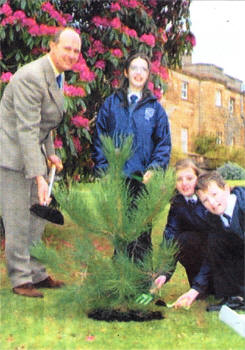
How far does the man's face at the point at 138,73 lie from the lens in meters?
4.32

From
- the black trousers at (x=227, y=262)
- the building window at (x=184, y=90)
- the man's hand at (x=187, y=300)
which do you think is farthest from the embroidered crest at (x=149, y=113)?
the building window at (x=184, y=90)

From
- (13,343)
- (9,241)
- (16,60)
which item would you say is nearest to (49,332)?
(13,343)

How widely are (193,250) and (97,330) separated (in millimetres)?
1019

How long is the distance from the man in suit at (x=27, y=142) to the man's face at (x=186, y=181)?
927 millimetres

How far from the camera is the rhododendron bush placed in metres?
6.18

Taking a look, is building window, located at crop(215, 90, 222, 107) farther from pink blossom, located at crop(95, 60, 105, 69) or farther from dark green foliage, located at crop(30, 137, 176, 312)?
dark green foliage, located at crop(30, 137, 176, 312)

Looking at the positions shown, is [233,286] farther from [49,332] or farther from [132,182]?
[49,332]

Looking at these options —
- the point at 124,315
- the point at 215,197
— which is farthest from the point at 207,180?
the point at 124,315

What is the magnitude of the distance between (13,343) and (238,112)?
345 centimetres

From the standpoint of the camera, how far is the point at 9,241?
15.4 ft

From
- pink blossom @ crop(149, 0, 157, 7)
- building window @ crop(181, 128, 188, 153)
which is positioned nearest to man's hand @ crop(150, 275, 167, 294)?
building window @ crop(181, 128, 188, 153)

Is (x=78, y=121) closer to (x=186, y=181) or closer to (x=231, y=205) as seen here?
(x=186, y=181)

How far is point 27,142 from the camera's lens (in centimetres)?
434

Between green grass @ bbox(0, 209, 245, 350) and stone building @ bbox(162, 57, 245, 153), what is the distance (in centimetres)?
219
